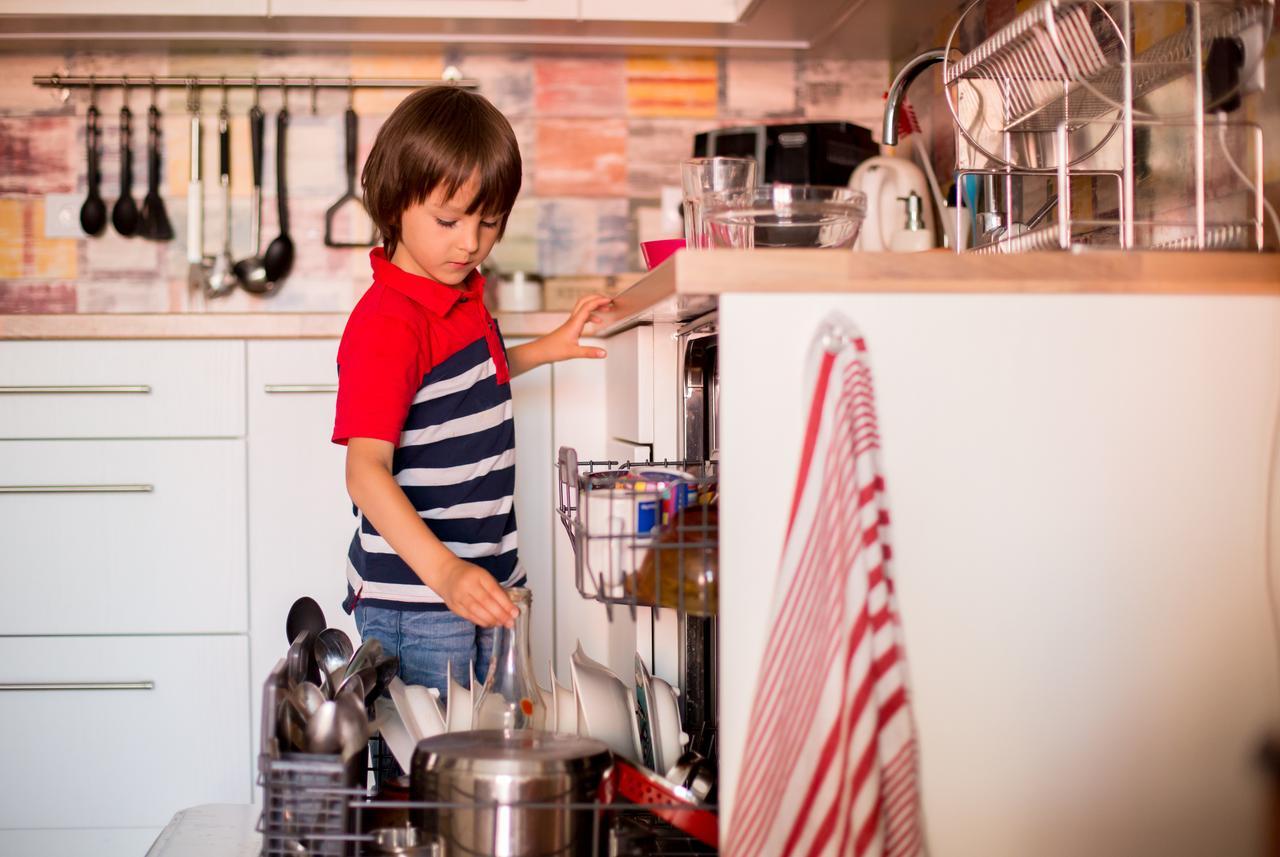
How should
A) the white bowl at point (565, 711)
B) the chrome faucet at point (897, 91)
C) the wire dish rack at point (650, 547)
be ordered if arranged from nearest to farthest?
1. the wire dish rack at point (650, 547)
2. the white bowl at point (565, 711)
3. the chrome faucet at point (897, 91)

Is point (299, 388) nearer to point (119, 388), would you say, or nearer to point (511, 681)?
point (119, 388)

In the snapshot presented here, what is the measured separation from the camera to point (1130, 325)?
2.96 feet

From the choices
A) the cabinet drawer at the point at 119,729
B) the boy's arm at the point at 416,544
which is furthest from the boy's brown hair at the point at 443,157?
the cabinet drawer at the point at 119,729

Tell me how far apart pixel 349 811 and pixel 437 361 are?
1.88 ft

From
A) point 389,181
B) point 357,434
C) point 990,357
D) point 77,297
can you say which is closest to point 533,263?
point 77,297

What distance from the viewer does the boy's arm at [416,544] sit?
3.34ft

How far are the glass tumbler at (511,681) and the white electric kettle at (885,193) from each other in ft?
3.43

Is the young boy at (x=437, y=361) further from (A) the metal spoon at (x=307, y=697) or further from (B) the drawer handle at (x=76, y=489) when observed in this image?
(B) the drawer handle at (x=76, y=489)

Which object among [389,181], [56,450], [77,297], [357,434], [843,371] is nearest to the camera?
[843,371]

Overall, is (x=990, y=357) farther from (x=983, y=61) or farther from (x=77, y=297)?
(x=77, y=297)

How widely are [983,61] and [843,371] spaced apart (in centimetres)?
60

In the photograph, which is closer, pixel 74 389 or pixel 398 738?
pixel 398 738

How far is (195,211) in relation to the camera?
237cm

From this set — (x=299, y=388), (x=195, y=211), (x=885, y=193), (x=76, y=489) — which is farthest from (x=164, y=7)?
(x=885, y=193)
